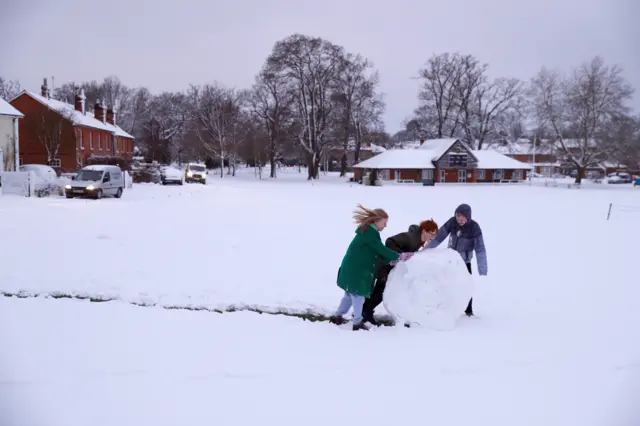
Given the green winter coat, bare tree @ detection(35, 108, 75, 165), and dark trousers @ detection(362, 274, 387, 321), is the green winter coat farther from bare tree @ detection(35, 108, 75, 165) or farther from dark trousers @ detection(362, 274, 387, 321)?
bare tree @ detection(35, 108, 75, 165)

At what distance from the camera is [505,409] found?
4.48 metres

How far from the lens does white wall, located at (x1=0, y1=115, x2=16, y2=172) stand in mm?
32812

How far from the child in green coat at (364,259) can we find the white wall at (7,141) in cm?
3431

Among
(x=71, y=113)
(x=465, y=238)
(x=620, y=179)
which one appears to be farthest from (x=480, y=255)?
(x=620, y=179)

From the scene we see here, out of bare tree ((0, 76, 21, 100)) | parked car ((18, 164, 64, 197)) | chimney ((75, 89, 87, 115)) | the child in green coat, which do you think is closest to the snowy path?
the child in green coat

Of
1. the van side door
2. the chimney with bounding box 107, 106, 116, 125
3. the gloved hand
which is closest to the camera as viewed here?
the gloved hand

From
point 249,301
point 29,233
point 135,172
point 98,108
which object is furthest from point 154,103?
point 249,301

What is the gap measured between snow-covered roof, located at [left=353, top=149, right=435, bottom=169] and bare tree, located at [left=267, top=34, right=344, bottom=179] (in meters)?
6.33

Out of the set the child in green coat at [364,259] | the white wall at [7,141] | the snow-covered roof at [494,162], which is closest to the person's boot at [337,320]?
the child in green coat at [364,259]

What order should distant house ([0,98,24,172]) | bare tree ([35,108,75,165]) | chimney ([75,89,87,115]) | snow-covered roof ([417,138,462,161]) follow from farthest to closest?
1. snow-covered roof ([417,138,462,161])
2. chimney ([75,89,87,115])
3. bare tree ([35,108,75,165])
4. distant house ([0,98,24,172])

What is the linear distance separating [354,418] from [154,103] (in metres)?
88.3

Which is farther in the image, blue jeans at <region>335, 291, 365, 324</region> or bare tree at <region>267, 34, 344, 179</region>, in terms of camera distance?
bare tree at <region>267, 34, 344, 179</region>

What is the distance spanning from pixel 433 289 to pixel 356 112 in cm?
5874

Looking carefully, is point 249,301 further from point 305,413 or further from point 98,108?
point 98,108
